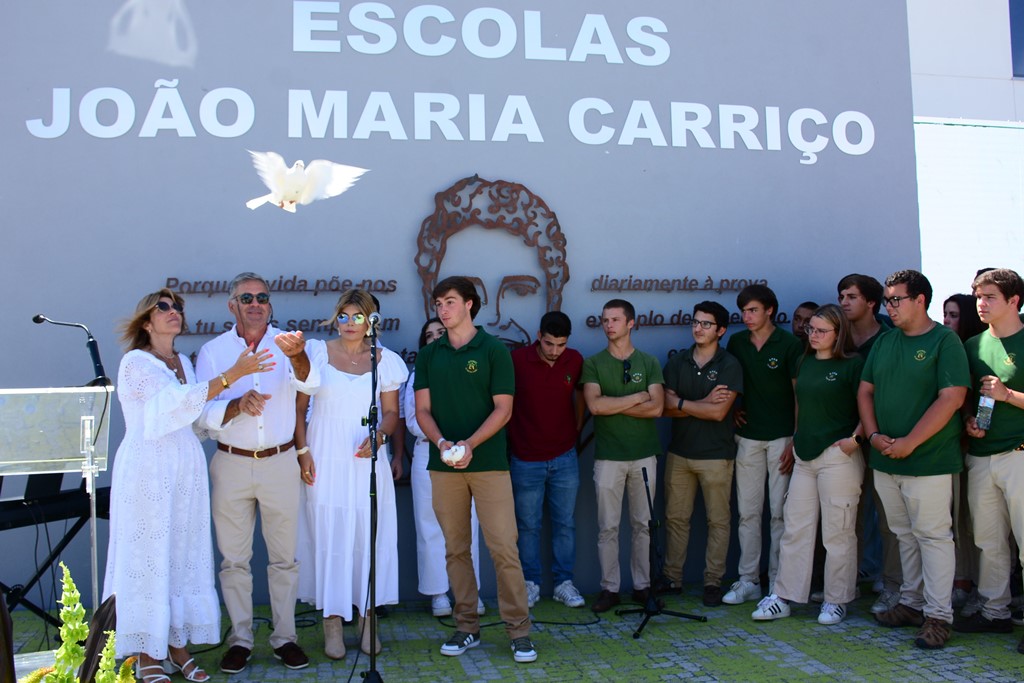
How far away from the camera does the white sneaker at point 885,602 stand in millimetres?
5410

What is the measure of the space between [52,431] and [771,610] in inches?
162

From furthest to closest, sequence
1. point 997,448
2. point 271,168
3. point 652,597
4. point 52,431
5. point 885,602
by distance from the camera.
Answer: point 271,168, point 885,602, point 652,597, point 997,448, point 52,431

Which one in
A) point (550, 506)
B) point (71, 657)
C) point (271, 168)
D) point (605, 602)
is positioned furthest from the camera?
point (550, 506)

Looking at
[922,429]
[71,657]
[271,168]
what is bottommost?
[71,657]

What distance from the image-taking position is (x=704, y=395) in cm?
578

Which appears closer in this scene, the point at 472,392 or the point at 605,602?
the point at 472,392

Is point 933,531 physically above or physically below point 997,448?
below

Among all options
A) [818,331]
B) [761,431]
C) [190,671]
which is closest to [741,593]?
[761,431]

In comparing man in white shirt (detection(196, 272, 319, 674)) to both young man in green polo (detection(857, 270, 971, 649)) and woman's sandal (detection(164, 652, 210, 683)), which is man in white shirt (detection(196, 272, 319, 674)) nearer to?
woman's sandal (detection(164, 652, 210, 683))

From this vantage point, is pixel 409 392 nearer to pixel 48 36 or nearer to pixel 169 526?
pixel 169 526

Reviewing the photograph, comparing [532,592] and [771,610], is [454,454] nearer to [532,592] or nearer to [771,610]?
[532,592]

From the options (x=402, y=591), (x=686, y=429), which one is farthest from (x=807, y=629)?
(x=402, y=591)

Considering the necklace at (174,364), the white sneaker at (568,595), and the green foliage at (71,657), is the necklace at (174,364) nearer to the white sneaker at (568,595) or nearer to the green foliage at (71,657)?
the green foliage at (71,657)

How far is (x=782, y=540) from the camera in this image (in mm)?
5527
